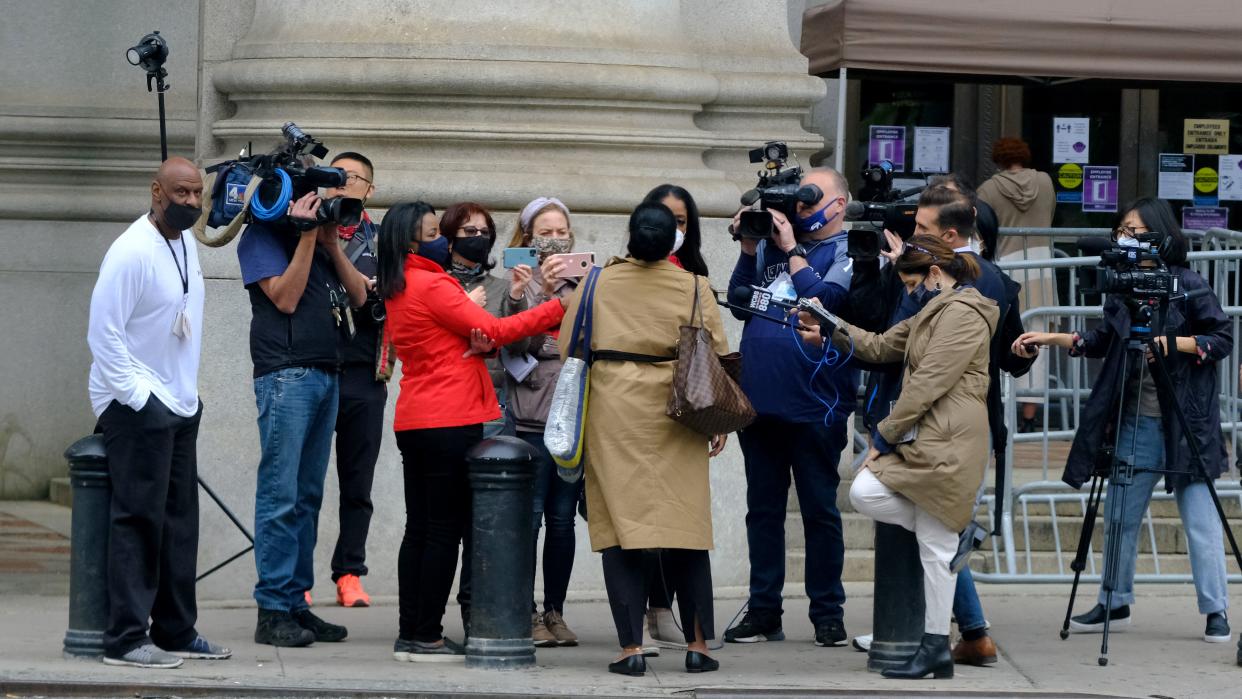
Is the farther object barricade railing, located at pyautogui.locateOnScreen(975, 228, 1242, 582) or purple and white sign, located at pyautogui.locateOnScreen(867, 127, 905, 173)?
purple and white sign, located at pyautogui.locateOnScreen(867, 127, 905, 173)

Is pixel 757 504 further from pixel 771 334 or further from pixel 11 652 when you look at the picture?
pixel 11 652

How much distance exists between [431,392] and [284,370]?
735mm

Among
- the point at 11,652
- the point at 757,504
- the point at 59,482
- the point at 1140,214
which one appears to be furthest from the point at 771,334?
the point at 59,482

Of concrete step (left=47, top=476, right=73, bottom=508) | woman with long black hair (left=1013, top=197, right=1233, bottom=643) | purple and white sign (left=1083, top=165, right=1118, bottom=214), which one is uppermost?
purple and white sign (left=1083, top=165, right=1118, bottom=214)

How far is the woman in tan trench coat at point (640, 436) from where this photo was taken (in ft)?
24.5

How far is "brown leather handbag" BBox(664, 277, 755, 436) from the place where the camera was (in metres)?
7.38

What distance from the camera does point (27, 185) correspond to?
12438mm

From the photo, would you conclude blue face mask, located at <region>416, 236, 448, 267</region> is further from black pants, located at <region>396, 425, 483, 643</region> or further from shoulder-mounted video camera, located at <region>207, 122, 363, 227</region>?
black pants, located at <region>396, 425, 483, 643</region>

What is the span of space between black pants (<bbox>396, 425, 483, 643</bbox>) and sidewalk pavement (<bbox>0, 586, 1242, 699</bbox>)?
22cm

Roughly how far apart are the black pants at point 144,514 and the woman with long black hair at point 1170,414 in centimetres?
369

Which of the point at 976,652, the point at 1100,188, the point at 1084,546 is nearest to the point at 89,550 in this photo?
the point at 976,652

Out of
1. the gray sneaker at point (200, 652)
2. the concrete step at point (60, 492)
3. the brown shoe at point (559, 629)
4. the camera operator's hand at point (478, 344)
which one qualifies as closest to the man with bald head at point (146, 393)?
the gray sneaker at point (200, 652)

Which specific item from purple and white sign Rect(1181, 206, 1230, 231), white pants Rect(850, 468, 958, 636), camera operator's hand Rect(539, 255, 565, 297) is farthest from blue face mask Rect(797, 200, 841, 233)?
purple and white sign Rect(1181, 206, 1230, 231)

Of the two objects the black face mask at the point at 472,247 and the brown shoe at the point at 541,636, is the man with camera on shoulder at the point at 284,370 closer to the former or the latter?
the black face mask at the point at 472,247
